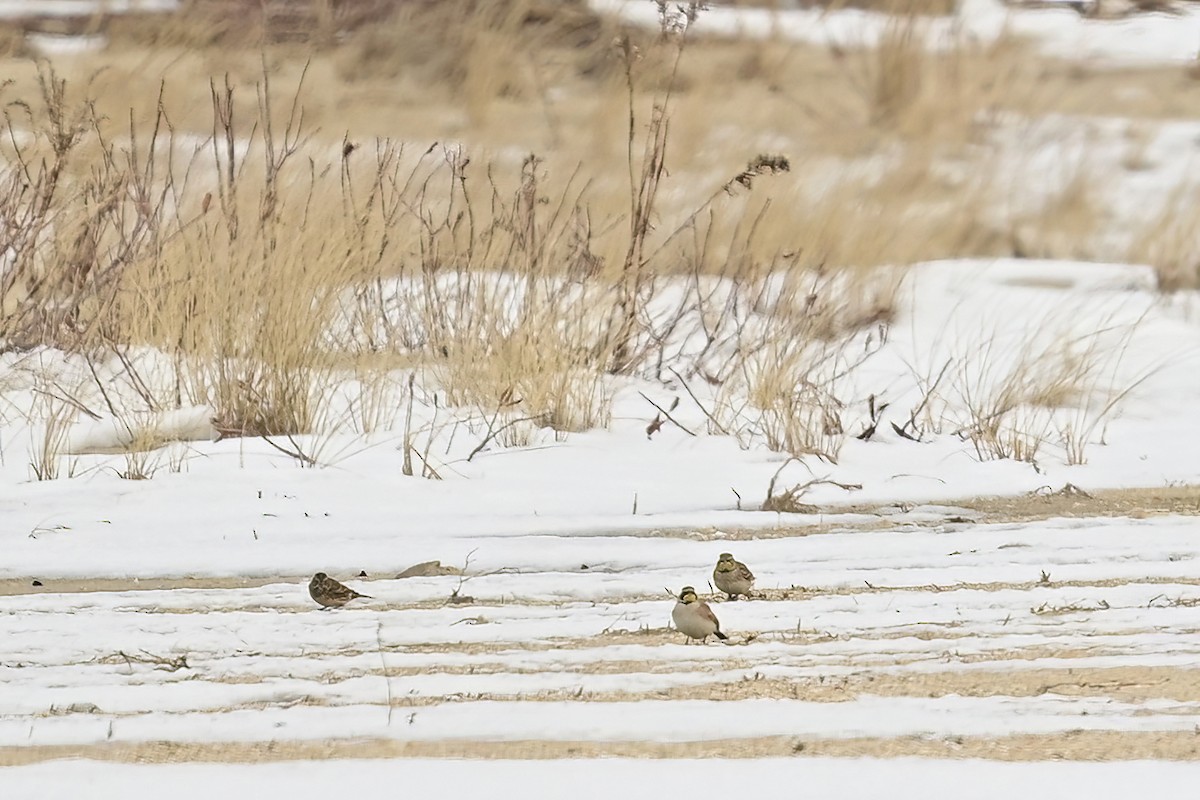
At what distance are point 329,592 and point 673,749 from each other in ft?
3.44

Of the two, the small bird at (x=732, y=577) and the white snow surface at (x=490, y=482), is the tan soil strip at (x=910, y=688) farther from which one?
the white snow surface at (x=490, y=482)

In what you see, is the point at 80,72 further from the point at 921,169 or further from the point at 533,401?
the point at 533,401

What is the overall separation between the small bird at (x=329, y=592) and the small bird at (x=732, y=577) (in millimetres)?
787

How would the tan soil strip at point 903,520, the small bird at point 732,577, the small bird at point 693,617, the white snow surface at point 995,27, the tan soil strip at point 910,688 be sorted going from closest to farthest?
1. the tan soil strip at point 910,688
2. the small bird at point 693,617
3. the small bird at point 732,577
4. the tan soil strip at point 903,520
5. the white snow surface at point 995,27

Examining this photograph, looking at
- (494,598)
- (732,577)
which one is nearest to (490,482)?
(494,598)

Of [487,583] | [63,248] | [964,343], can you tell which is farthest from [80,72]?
[487,583]

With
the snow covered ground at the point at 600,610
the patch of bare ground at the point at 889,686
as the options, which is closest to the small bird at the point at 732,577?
the snow covered ground at the point at 600,610

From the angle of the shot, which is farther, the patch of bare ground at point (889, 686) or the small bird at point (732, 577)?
the small bird at point (732, 577)

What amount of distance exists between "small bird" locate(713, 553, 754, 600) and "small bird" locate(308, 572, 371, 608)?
2.58 feet

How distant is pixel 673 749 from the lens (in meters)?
2.52

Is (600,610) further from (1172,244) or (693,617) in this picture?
(1172,244)

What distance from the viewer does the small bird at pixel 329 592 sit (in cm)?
329

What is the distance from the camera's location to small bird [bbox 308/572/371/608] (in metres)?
3.29

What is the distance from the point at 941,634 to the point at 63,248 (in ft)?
12.1
